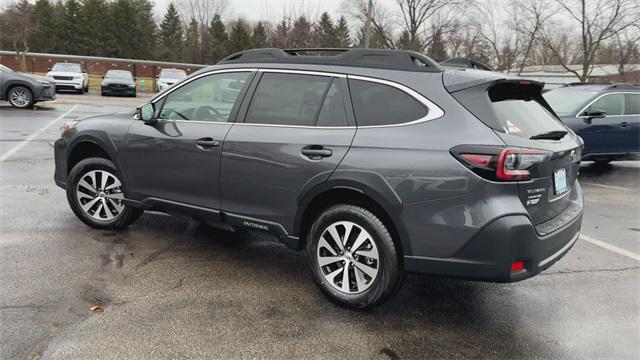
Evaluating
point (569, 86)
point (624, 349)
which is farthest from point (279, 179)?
point (569, 86)

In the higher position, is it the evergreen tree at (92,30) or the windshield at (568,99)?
the evergreen tree at (92,30)

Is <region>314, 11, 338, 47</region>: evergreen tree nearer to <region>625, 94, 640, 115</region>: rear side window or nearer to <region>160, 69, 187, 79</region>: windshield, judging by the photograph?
<region>160, 69, 187, 79</region>: windshield

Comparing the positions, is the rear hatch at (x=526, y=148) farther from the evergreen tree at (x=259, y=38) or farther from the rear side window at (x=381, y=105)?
→ the evergreen tree at (x=259, y=38)

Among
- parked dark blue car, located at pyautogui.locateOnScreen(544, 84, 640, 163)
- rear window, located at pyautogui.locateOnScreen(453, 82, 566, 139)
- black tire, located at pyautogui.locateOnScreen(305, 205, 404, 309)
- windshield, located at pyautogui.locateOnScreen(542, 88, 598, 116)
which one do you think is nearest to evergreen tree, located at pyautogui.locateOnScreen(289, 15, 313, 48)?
windshield, located at pyautogui.locateOnScreen(542, 88, 598, 116)

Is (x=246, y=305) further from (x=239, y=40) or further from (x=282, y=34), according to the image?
(x=239, y=40)

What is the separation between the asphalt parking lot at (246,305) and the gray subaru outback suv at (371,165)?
15.0 inches

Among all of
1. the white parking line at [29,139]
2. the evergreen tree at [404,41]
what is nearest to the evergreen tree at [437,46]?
the evergreen tree at [404,41]

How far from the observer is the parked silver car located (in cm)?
1620

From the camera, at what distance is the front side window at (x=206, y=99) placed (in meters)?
4.29

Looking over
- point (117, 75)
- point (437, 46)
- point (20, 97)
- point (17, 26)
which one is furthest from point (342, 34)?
point (20, 97)

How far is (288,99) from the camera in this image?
13.0 feet

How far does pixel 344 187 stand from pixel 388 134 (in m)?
0.46

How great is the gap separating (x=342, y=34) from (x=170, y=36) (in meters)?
21.9

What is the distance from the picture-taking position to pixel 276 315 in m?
3.52
